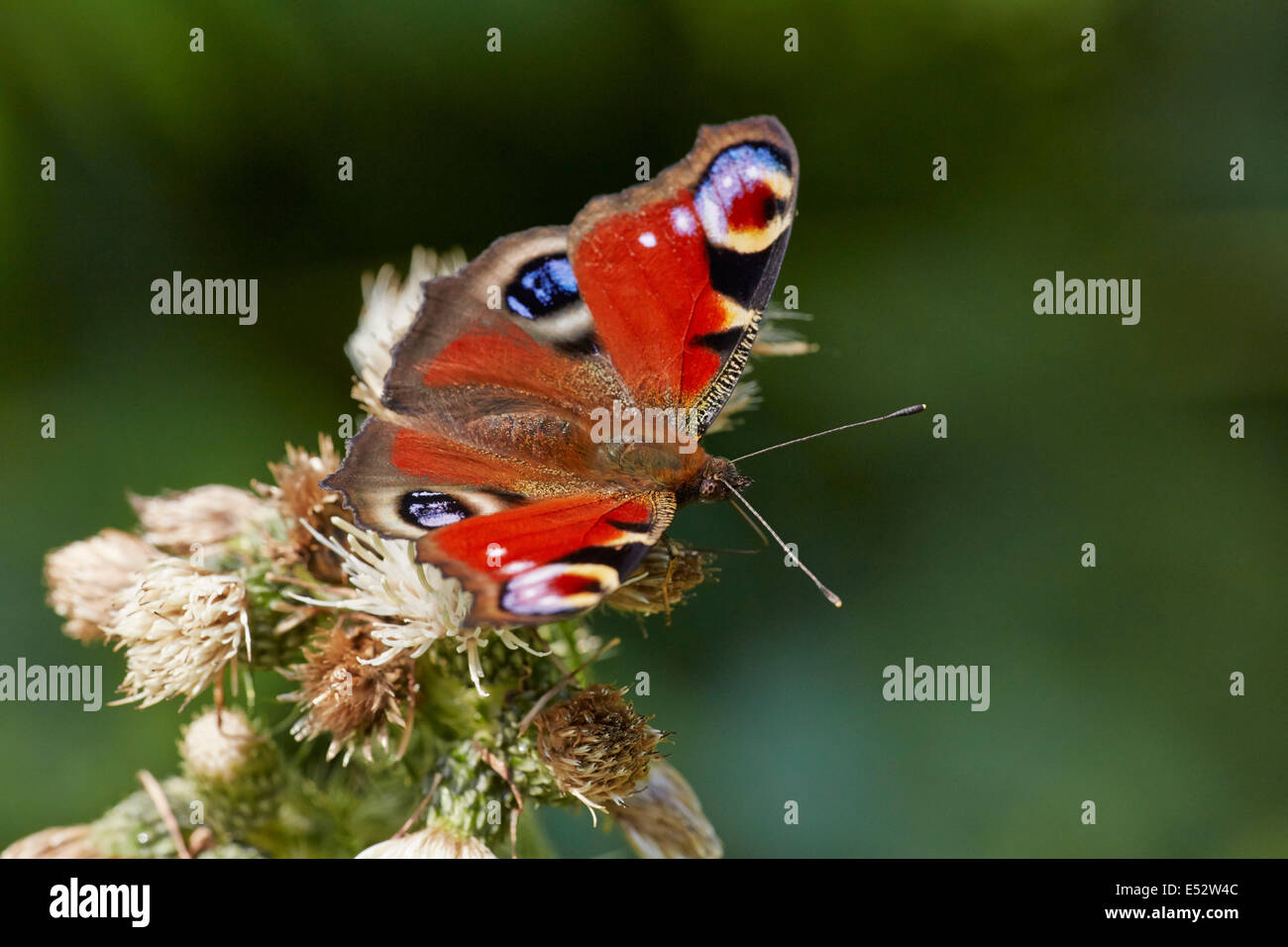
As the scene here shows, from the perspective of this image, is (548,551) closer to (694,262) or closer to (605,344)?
(605,344)

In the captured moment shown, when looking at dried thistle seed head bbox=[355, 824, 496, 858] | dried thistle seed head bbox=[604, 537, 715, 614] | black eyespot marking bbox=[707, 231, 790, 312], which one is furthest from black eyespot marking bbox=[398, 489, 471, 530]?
black eyespot marking bbox=[707, 231, 790, 312]

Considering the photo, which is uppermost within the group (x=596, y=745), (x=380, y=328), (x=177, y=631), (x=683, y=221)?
(x=683, y=221)

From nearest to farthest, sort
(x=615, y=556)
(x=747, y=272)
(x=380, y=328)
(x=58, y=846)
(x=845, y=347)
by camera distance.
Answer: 1. (x=615, y=556)
2. (x=747, y=272)
3. (x=58, y=846)
4. (x=380, y=328)
5. (x=845, y=347)

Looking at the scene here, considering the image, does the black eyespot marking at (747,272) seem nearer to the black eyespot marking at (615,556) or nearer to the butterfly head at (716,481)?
the butterfly head at (716,481)

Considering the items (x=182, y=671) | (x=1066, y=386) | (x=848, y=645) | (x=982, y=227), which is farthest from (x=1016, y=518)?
(x=182, y=671)

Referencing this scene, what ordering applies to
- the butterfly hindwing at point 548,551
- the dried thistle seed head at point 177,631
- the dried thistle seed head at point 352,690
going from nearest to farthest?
the butterfly hindwing at point 548,551 < the dried thistle seed head at point 352,690 < the dried thistle seed head at point 177,631

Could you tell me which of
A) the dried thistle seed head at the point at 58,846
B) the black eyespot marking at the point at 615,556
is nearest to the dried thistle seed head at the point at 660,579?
the black eyespot marking at the point at 615,556

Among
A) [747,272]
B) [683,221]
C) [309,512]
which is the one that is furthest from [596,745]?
[683,221]

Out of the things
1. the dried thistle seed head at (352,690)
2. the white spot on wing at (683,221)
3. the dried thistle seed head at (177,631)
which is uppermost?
the white spot on wing at (683,221)
